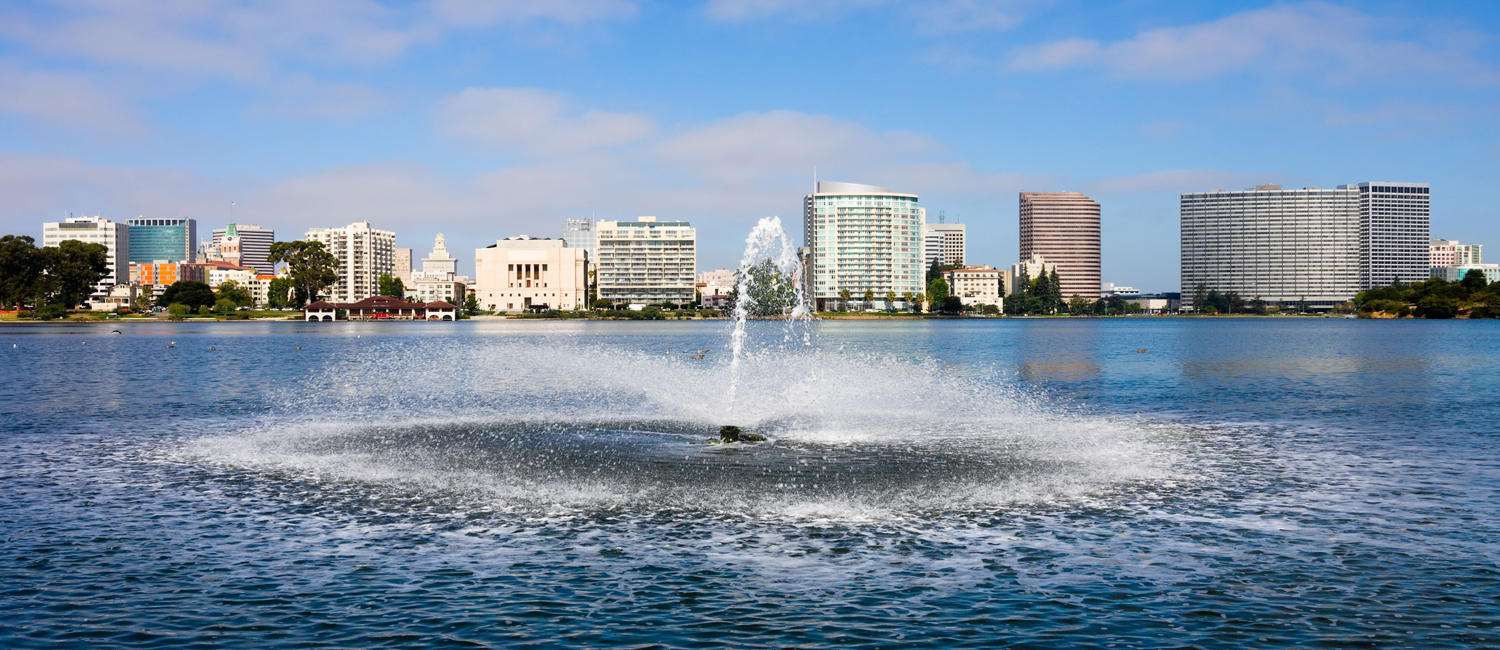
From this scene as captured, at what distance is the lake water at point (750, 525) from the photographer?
13.1m

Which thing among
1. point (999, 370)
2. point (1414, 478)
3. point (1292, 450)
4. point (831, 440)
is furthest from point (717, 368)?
point (1414, 478)

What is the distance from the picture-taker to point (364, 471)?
2484cm

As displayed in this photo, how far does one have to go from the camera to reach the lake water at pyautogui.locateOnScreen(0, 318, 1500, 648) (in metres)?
13.1

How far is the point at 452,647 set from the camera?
12.2 m

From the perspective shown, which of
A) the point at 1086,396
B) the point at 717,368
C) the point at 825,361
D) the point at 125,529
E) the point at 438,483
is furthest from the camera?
the point at 825,361

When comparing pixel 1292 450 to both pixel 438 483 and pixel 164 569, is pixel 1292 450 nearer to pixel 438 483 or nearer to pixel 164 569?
pixel 438 483

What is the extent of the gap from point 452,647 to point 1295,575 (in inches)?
482

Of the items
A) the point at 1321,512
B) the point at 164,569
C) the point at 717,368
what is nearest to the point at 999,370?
the point at 717,368

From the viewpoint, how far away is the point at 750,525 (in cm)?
1855

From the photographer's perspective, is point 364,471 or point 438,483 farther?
point 364,471

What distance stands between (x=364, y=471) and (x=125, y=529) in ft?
22.2

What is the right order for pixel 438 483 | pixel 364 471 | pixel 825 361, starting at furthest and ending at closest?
pixel 825 361
pixel 364 471
pixel 438 483

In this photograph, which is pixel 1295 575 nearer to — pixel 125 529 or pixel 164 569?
pixel 164 569

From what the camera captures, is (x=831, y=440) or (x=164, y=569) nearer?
(x=164, y=569)
